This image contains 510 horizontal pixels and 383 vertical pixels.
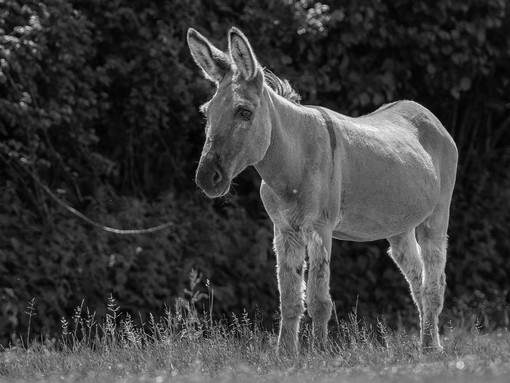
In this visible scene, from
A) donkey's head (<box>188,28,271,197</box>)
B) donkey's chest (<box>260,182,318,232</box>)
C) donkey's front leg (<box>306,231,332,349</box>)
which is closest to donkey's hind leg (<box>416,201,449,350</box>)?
donkey's front leg (<box>306,231,332,349</box>)

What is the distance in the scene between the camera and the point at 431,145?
7.84 m

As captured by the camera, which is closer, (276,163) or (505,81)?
(276,163)

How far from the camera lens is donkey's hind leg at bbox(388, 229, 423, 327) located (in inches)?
303

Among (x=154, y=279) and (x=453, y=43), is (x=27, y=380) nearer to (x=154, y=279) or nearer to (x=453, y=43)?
(x=154, y=279)

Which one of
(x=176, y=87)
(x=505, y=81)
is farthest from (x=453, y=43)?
(x=176, y=87)

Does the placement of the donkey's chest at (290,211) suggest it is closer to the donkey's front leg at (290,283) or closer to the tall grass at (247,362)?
the donkey's front leg at (290,283)

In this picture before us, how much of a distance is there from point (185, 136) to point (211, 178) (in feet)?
15.3

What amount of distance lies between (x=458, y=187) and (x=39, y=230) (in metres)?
5.10

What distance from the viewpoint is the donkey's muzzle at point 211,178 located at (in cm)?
604

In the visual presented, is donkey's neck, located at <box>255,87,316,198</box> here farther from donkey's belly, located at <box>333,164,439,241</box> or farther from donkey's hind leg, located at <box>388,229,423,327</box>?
donkey's hind leg, located at <box>388,229,423,327</box>

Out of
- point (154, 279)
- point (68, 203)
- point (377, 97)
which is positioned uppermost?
point (377, 97)

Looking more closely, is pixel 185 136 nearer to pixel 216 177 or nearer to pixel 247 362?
pixel 216 177

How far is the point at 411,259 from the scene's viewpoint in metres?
7.70

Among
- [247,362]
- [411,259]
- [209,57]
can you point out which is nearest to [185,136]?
[411,259]
